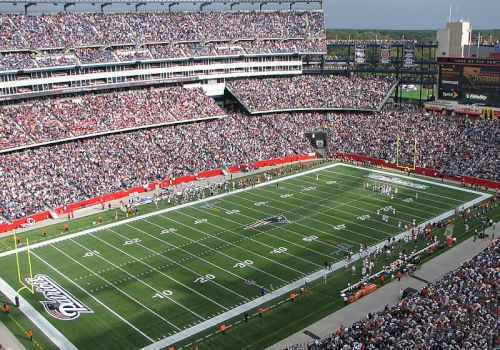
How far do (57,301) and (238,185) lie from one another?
2093 centimetres

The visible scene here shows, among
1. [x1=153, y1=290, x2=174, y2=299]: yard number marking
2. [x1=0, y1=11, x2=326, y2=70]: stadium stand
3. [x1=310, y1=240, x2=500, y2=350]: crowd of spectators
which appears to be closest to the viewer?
[x1=310, y1=240, x2=500, y2=350]: crowd of spectators

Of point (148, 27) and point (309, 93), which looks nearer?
point (148, 27)

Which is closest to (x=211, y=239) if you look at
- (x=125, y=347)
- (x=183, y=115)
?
(x=125, y=347)

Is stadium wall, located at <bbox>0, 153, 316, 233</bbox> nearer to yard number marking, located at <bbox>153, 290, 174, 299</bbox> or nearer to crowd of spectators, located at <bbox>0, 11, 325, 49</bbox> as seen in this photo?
yard number marking, located at <bbox>153, 290, 174, 299</bbox>

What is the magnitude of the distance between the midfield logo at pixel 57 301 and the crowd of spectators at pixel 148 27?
2711cm

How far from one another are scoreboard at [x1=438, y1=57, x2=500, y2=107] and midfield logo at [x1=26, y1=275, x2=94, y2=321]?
4207 cm

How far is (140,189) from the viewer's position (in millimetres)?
43312

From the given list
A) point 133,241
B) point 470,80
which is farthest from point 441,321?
point 470,80

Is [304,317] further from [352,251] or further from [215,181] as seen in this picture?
[215,181]

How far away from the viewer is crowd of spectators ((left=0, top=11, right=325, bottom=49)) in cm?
4988

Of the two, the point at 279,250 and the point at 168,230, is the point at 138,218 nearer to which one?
the point at 168,230

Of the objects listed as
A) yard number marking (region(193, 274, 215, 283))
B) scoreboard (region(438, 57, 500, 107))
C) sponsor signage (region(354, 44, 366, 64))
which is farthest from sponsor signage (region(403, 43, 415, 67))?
yard number marking (region(193, 274, 215, 283))

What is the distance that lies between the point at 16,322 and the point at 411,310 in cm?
1708

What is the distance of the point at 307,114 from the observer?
5947cm
